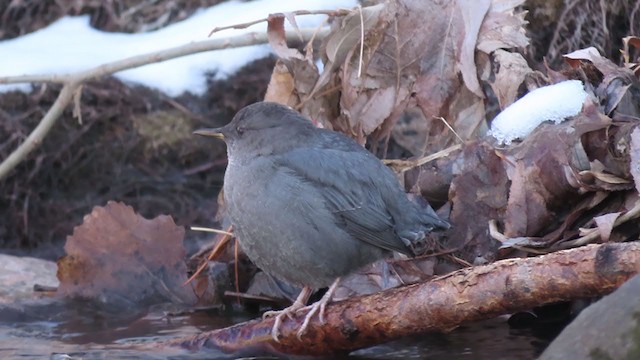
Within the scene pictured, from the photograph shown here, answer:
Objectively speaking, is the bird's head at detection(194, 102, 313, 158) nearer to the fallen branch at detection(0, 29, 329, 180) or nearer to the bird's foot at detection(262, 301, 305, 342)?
the bird's foot at detection(262, 301, 305, 342)

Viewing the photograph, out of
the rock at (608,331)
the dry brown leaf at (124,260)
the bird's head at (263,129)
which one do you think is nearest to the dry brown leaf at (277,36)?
the bird's head at (263,129)

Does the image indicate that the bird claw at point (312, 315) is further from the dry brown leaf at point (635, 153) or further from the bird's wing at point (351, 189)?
the dry brown leaf at point (635, 153)

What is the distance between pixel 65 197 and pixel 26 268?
35.5 inches

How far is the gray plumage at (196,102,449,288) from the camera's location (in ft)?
13.2

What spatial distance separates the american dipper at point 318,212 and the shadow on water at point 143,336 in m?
0.39

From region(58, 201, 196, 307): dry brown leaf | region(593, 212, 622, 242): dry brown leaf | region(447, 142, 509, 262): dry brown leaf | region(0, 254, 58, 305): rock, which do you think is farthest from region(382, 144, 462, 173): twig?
region(0, 254, 58, 305): rock

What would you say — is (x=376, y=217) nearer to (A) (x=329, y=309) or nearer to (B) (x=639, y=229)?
(A) (x=329, y=309)

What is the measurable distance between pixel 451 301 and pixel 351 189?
2.77 ft

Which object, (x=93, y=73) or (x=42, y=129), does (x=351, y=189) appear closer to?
(x=93, y=73)

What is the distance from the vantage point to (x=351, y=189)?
410cm

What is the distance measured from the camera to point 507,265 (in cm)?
328

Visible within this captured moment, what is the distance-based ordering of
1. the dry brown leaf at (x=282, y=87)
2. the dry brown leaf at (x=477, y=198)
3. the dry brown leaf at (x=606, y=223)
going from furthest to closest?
the dry brown leaf at (x=282, y=87)
the dry brown leaf at (x=477, y=198)
the dry brown leaf at (x=606, y=223)

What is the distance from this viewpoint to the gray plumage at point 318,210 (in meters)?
4.01

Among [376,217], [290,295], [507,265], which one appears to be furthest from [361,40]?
[507,265]
